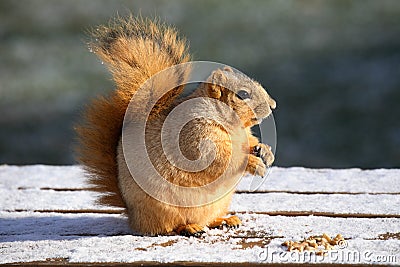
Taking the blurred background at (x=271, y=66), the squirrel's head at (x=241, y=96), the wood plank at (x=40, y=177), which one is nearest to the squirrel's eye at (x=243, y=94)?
the squirrel's head at (x=241, y=96)

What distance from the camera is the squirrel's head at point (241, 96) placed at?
1.63 metres

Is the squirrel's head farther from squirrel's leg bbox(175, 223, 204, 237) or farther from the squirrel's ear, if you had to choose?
squirrel's leg bbox(175, 223, 204, 237)

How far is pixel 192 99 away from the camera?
160 cm

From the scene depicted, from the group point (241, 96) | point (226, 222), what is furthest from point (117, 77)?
point (226, 222)

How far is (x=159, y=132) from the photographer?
1.55m

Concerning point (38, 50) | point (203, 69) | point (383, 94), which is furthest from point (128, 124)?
point (38, 50)

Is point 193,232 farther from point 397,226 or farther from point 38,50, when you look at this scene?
point 38,50

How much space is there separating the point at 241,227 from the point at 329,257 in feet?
0.98

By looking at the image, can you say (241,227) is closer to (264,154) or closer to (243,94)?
(264,154)

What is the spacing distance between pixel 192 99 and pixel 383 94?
3.41 meters

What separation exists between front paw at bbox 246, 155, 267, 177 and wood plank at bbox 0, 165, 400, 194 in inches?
16.4
